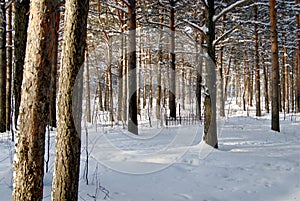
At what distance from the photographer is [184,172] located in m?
5.11

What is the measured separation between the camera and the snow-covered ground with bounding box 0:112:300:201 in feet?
13.4

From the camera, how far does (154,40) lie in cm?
2048

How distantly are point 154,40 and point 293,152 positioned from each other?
49.4 ft

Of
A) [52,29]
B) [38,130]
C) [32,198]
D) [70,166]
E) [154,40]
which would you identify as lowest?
[32,198]

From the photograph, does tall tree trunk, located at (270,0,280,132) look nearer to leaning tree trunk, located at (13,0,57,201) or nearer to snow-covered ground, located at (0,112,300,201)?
snow-covered ground, located at (0,112,300,201)

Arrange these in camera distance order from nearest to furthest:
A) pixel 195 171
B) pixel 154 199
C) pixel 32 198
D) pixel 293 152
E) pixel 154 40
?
pixel 32 198 → pixel 154 199 → pixel 195 171 → pixel 293 152 → pixel 154 40

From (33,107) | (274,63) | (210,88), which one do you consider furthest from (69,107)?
(274,63)

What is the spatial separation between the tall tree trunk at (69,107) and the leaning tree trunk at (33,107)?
242 millimetres

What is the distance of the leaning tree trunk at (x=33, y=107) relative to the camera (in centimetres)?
278

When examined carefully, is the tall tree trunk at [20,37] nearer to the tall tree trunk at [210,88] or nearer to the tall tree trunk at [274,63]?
the tall tree trunk at [210,88]

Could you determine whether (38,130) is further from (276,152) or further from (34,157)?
(276,152)

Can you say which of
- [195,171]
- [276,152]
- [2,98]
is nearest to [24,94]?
[195,171]

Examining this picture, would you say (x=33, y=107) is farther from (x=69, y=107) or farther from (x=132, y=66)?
(x=132, y=66)

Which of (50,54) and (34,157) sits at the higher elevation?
(50,54)
